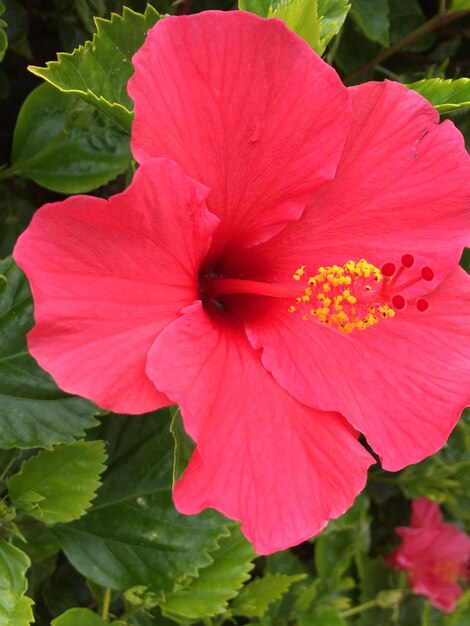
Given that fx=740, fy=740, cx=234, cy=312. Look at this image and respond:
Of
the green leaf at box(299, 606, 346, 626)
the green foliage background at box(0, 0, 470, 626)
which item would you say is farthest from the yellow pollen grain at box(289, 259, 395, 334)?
the green leaf at box(299, 606, 346, 626)

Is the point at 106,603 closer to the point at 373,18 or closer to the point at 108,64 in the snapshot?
the point at 108,64

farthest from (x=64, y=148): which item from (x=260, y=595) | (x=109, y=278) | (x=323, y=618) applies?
(x=323, y=618)

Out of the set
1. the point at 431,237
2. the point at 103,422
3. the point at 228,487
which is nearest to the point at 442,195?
the point at 431,237

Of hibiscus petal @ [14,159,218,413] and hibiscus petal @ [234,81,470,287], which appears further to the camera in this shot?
hibiscus petal @ [234,81,470,287]

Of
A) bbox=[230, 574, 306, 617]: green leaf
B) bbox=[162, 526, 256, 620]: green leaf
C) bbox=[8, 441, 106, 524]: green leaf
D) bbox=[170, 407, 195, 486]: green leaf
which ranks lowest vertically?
bbox=[230, 574, 306, 617]: green leaf

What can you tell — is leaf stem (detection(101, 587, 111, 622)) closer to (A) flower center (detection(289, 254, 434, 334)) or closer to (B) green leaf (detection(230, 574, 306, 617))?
(B) green leaf (detection(230, 574, 306, 617))

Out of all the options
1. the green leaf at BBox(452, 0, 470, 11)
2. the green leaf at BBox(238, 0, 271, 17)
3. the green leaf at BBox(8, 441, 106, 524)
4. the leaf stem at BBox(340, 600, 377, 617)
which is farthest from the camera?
the leaf stem at BBox(340, 600, 377, 617)

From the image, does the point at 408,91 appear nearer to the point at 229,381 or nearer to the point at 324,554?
the point at 229,381
